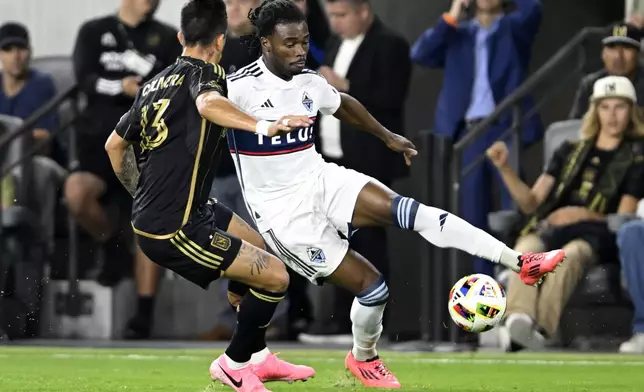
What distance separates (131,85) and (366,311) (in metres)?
4.87

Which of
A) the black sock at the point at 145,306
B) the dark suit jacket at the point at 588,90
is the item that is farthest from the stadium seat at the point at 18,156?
the dark suit jacket at the point at 588,90

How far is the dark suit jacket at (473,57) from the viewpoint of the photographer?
11422 mm

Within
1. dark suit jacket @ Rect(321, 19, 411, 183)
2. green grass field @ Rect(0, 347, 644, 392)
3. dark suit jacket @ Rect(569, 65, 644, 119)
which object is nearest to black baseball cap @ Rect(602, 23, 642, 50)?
dark suit jacket @ Rect(569, 65, 644, 119)

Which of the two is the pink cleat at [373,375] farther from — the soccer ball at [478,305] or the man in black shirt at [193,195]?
the man in black shirt at [193,195]

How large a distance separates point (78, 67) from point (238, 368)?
5915 mm

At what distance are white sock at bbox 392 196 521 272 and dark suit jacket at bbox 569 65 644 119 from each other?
429 cm

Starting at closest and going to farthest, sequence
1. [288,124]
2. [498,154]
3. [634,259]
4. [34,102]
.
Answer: [288,124] < [634,259] < [498,154] < [34,102]

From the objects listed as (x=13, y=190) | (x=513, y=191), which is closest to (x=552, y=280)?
(x=513, y=191)

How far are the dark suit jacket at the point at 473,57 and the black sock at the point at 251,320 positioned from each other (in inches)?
193

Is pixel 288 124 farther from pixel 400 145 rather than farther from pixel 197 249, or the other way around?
pixel 400 145

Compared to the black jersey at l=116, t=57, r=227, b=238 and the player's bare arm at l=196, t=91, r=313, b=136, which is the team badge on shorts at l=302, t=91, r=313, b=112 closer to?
the black jersey at l=116, t=57, r=227, b=238

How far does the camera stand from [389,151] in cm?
1145

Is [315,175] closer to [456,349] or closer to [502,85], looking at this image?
[456,349]

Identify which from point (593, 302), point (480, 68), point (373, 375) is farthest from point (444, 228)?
point (480, 68)
